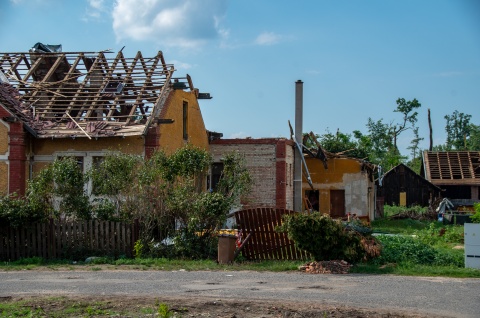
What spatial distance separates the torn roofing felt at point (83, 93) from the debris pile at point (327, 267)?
1143 cm

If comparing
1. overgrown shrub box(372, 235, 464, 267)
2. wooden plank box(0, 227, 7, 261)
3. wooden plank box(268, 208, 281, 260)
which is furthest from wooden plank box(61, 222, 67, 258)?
overgrown shrub box(372, 235, 464, 267)

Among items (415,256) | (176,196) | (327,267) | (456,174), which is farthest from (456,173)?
(327,267)

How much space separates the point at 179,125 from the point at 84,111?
173 inches

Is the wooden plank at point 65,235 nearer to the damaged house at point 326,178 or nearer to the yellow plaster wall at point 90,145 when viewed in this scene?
the yellow plaster wall at point 90,145

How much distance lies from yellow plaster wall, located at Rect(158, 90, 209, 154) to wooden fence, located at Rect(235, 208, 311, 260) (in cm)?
773

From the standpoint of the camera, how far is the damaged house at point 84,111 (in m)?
26.6

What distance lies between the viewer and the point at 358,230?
17578 mm

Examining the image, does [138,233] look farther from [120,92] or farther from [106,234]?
[120,92]

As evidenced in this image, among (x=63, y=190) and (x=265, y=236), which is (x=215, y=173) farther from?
(x=265, y=236)

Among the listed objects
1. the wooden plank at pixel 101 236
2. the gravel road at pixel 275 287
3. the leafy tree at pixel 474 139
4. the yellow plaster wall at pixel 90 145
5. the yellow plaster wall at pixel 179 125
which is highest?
the leafy tree at pixel 474 139

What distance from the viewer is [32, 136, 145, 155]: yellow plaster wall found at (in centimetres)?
2697

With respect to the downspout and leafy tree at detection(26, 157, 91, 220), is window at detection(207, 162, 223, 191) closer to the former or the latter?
the downspout

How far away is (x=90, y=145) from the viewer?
27.5 meters

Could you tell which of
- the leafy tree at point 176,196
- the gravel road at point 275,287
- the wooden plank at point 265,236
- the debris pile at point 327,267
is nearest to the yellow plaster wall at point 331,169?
the leafy tree at point 176,196
